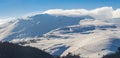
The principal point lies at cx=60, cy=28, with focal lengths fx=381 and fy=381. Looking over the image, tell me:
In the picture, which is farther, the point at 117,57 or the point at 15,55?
the point at 117,57

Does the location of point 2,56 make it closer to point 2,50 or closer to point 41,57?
point 2,50

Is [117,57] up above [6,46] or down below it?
below

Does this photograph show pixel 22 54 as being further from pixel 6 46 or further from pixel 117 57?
pixel 117 57

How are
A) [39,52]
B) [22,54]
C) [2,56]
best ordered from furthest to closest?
[39,52] → [22,54] → [2,56]

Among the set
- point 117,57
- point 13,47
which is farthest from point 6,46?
point 117,57

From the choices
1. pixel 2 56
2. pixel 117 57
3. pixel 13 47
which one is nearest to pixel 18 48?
pixel 13 47

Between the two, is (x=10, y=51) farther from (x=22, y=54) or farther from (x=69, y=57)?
(x=69, y=57)

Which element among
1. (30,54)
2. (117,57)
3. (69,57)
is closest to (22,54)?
(30,54)

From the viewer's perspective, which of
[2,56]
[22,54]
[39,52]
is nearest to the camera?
[2,56]
